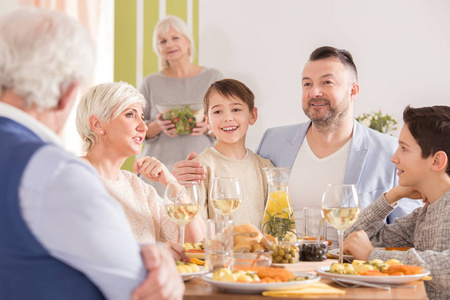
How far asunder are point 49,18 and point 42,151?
0.77 feet

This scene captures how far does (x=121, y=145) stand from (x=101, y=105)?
17cm

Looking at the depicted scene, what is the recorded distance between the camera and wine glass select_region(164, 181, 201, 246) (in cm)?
164

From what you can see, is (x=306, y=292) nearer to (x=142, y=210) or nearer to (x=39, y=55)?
(x=39, y=55)

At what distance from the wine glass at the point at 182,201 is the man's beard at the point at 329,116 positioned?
3.71 feet

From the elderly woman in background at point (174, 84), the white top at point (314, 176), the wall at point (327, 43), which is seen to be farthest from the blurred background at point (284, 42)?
the white top at point (314, 176)

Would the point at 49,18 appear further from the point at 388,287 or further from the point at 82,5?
the point at 82,5

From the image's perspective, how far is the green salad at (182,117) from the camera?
3.72 m

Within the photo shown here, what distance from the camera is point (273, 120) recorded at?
470cm

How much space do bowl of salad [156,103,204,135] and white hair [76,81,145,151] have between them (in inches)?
61.1

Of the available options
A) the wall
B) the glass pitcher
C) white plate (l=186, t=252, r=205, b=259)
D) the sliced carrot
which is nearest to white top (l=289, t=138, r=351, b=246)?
the glass pitcher

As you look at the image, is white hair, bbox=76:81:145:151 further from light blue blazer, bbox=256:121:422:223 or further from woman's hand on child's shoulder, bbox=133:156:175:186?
light blue blazer, bbox=256:121:422:223

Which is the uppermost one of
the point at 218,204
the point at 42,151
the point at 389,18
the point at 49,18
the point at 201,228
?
the point at 389,18

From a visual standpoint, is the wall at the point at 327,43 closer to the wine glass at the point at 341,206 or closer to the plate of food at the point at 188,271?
the wine glass at the point at 341,206

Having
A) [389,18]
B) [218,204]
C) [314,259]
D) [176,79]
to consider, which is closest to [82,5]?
[176,79]
